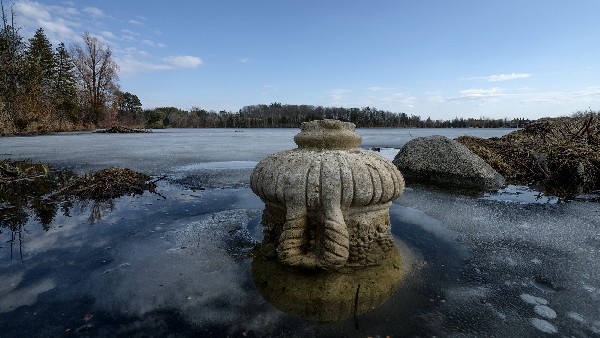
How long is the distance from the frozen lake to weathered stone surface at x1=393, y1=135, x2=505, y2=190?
1919mm

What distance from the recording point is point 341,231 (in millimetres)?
2875

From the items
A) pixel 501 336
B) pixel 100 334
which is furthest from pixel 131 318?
pixel 501 336

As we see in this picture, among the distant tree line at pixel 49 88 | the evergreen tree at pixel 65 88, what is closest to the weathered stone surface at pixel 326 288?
the distant tree line at pixel 49 88

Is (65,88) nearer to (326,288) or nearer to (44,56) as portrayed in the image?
(44,56)

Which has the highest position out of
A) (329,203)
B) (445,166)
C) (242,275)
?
(329,203)

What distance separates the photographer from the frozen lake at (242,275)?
2365 millimetres

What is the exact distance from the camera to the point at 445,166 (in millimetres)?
7699

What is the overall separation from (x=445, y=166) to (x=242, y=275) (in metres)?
6.15

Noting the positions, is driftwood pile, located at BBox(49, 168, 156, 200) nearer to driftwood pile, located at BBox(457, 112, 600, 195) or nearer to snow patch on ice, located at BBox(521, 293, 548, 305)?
snow patch on ice, located at BBox(521, 293, 548, 305)

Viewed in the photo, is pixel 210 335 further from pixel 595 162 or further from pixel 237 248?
pixel 595 162

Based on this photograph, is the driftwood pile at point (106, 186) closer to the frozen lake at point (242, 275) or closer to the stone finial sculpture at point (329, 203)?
the frozen lake at point (242, 275)

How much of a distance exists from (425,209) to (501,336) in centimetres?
332

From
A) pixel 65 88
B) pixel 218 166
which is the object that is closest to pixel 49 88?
pixel 65 88

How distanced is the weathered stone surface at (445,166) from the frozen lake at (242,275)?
192 centimetres
